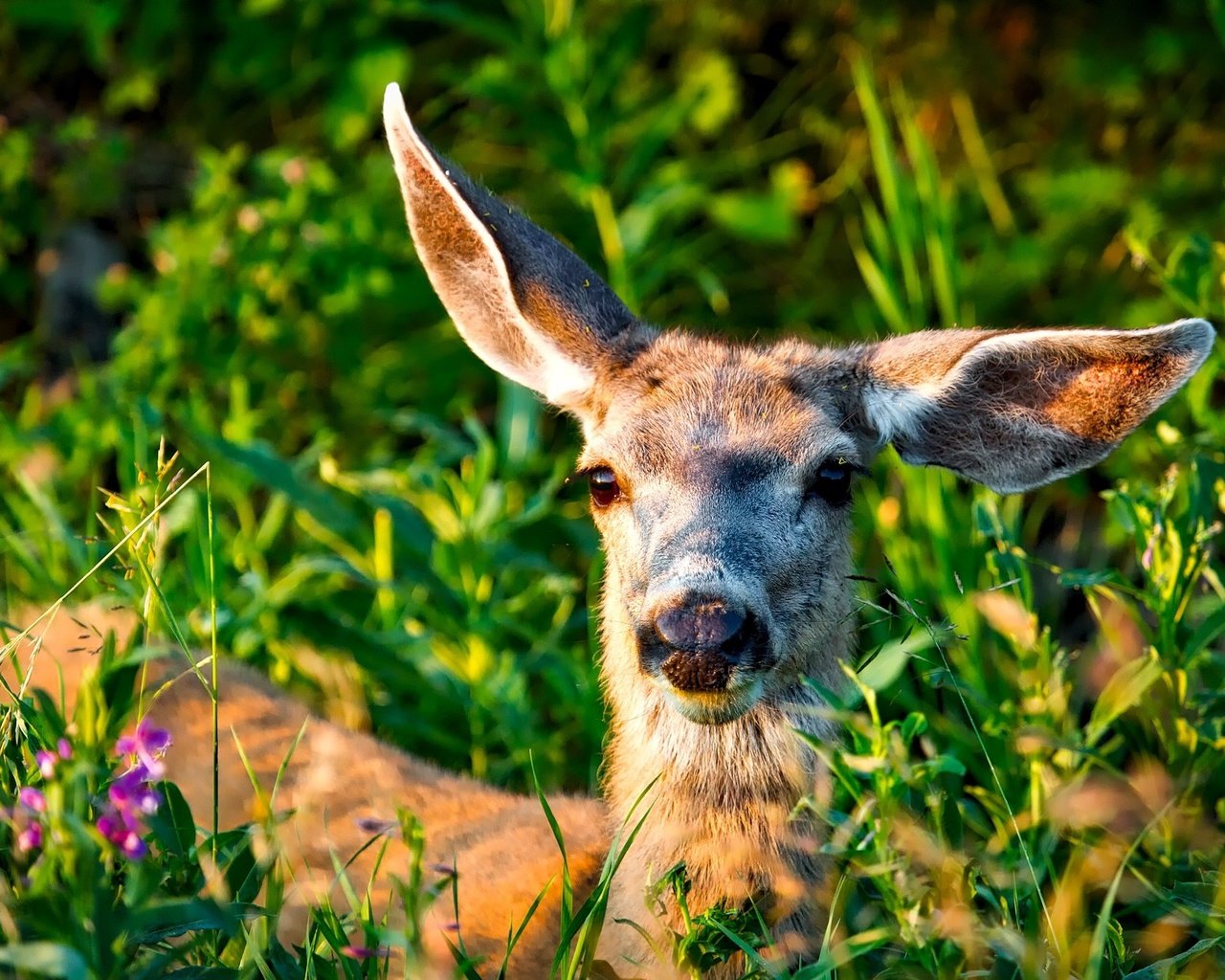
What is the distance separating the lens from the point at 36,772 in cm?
221

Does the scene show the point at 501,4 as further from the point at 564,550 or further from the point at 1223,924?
the point at 1223,924

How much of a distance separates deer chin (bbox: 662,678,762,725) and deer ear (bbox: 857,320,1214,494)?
0.86m

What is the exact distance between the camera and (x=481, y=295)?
11.6 feet

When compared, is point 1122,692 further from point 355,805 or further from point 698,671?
point 355,805

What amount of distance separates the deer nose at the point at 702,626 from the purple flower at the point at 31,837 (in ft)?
3.48

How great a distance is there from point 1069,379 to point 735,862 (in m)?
1.25

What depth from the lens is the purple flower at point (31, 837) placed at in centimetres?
191

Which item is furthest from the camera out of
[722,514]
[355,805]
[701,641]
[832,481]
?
[355,805]

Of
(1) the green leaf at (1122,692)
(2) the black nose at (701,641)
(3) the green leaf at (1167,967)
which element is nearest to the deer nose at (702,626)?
(2) the black nose at (701,641)

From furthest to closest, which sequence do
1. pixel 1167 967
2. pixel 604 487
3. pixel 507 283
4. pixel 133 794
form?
1. pixel 507 283
2. pixel 604 487
3. pixel 1167 967
4. pixel 133 794

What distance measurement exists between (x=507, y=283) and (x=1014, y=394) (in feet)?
3.71

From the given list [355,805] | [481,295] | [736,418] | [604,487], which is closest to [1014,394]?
[736,418]

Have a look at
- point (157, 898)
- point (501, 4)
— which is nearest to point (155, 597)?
point (157, 898)

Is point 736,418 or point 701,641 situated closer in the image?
point 701,641
